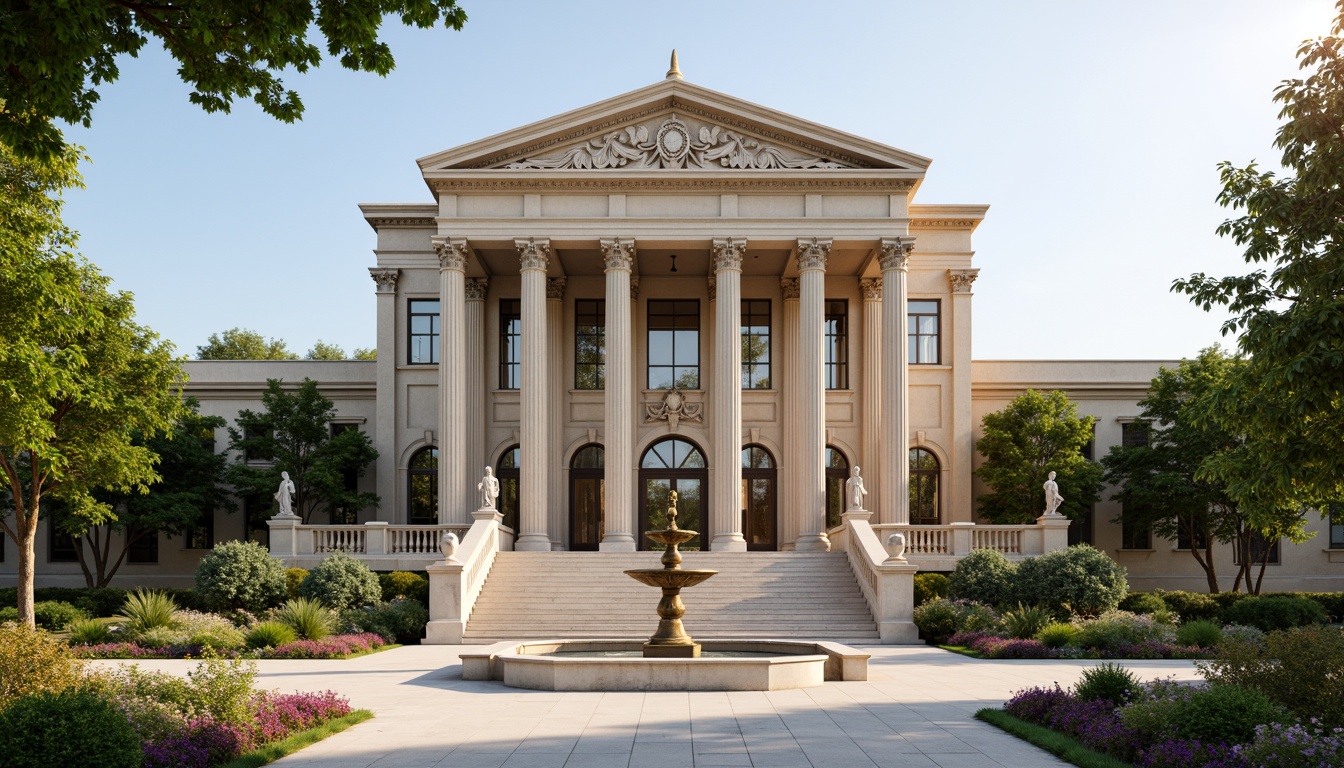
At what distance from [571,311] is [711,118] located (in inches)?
353

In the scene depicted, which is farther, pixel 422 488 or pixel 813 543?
pixel 422 488

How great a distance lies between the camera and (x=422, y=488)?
43531mm

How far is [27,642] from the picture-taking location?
12.9m

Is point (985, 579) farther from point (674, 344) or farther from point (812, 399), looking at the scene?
point (674, 344)

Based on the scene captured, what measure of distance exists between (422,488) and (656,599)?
15.6 m

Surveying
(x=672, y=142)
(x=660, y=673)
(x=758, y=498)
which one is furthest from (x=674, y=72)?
(x=660, y=673)

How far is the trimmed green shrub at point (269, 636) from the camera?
24.4 meters

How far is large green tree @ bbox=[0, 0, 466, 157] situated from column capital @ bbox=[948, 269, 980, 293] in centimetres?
3326

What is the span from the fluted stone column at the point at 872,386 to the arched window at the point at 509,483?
40.9 ft

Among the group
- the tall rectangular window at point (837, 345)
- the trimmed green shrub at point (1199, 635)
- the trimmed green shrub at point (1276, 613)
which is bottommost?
the trimmed green shrub at point (1276, 613)

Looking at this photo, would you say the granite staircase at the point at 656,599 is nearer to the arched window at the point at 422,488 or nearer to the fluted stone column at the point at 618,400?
the fluted stone column at the point at 618,400

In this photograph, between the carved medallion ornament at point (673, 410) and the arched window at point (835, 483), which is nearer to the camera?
the carved medallion ornament at point (673, 410)

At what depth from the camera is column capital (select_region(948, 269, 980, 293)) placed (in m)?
43.0

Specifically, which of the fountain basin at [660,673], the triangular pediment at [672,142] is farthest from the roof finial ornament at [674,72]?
the fountain basin at [660,673]
